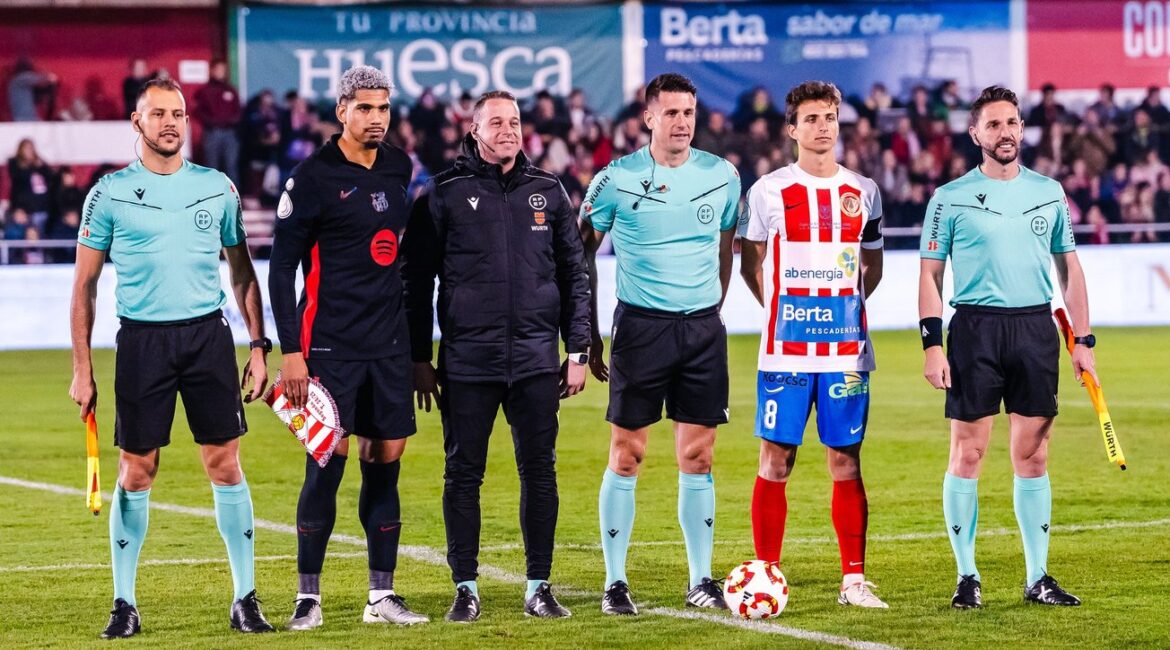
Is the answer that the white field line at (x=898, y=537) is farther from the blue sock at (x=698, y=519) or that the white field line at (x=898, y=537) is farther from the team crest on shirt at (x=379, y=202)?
the team crest on shirt at (x=379, y=202)

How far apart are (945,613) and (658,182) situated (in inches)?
77.3

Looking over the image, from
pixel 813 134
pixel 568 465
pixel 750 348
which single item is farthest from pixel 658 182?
pixel 750 348

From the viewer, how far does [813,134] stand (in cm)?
676

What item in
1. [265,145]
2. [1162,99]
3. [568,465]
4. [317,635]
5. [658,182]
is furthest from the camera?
[1162,99]

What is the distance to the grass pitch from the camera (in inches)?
252

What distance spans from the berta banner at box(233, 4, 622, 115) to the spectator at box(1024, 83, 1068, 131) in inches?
234

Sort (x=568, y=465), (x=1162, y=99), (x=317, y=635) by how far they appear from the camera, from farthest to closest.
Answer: (x=1162, y=99)
(x=568, y=465)
(x=317, y=635)

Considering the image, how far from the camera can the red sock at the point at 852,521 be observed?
270 inches

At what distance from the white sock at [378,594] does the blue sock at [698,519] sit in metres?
1.16

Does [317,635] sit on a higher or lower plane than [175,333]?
lower

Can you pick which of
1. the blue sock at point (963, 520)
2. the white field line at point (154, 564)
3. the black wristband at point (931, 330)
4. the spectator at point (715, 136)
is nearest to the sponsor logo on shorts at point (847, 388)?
the black wristband at point (931, 330)

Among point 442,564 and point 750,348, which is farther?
point 750,348

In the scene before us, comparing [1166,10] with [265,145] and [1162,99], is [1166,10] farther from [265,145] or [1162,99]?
[265,145]

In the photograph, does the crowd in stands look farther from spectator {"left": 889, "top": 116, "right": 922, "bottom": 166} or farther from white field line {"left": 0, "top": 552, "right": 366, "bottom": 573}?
white field line {"left": 0, "top": 552, "right": 366, "bottom": 573}
